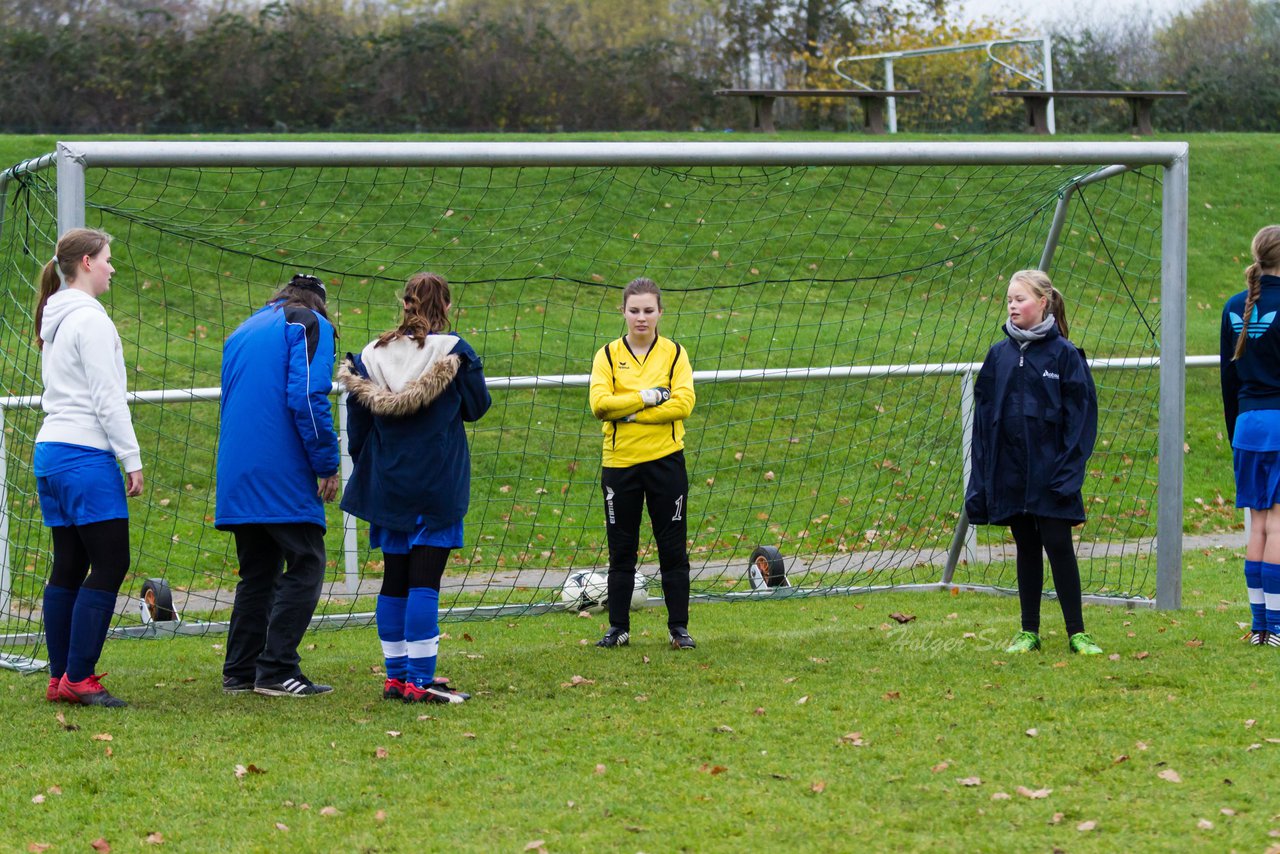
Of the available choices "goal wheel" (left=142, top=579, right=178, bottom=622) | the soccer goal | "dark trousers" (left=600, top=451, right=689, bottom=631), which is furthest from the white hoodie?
"goal wheel" (left=142, top=579, right=178, bottom=622)

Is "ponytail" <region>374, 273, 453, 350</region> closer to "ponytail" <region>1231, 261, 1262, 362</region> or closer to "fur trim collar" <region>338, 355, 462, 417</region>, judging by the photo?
"fur trim collar" <region>338, 355, 462, 417</region>

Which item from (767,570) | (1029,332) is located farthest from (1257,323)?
(767,570)

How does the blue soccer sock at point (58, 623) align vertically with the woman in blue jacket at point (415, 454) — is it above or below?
below

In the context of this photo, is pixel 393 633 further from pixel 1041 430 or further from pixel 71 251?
pixel 1041 430

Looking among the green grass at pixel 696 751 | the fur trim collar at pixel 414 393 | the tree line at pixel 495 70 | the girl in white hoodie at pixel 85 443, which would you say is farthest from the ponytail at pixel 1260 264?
the tree line at pixel 495 70

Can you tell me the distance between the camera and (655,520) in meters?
6.50

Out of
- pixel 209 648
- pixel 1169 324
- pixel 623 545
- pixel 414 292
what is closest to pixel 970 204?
pixel 1169 324

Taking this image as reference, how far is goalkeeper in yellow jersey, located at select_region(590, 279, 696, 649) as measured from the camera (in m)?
6.33

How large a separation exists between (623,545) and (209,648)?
2.29m

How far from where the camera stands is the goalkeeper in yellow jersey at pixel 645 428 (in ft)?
20.8

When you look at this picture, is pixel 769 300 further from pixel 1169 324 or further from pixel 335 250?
pixel 1169 324

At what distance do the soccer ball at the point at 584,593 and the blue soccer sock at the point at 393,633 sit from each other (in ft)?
8.30

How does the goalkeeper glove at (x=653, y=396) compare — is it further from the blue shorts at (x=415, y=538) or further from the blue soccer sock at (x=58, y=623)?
the blue soccer sock at (x=58, y=623)

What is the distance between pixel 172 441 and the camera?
36.4ft
